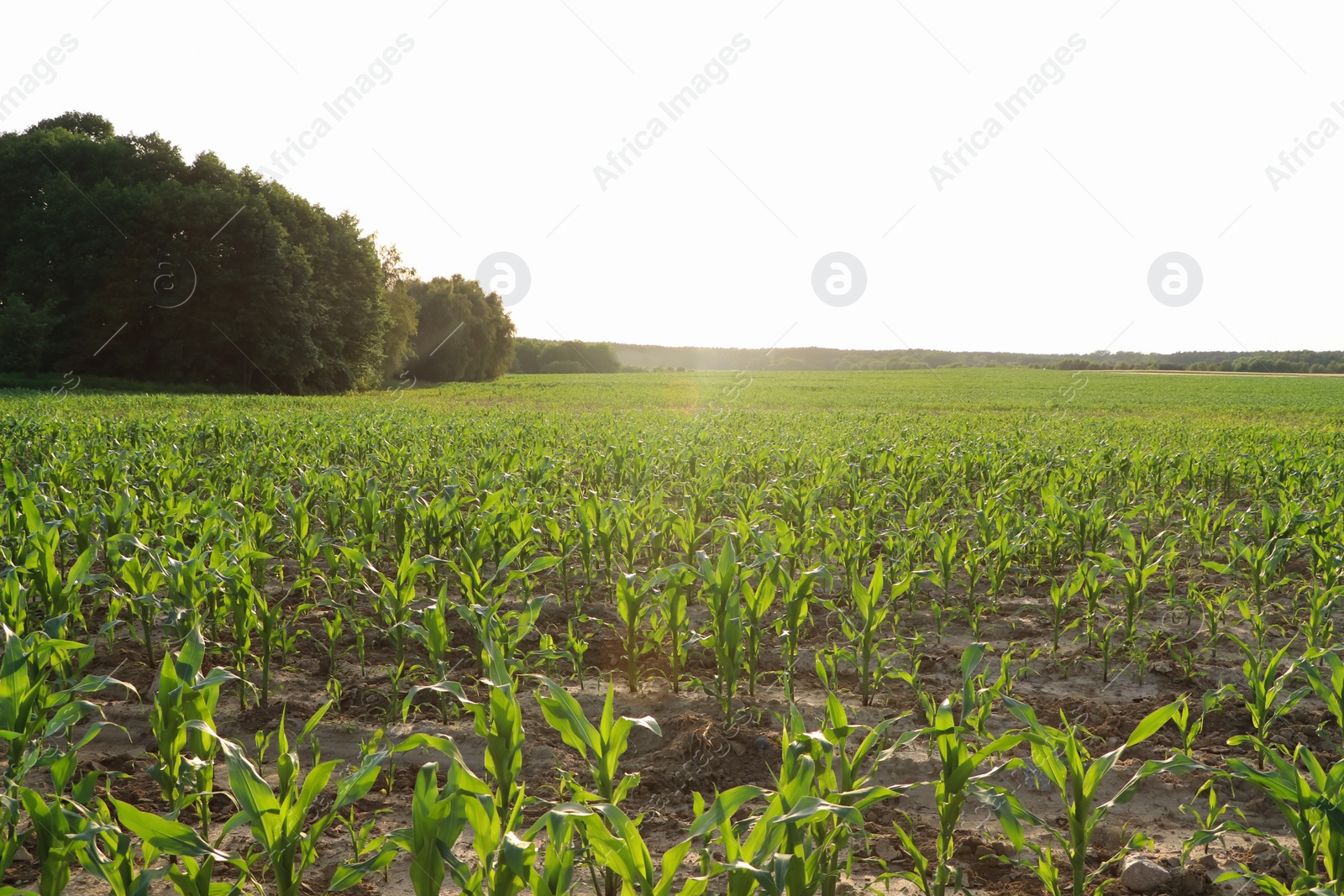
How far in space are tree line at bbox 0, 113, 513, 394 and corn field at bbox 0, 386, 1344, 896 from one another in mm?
29153

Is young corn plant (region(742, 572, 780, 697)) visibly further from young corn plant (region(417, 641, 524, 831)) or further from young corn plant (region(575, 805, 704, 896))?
young corn plant (region(575, 805, 704, 896))

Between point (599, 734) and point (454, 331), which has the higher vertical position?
point (454, 331)

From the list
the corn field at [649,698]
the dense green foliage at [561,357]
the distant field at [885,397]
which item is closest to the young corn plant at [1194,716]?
the corn field at [649,698]

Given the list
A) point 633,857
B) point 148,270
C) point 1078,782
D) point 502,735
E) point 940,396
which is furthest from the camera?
point 940,396

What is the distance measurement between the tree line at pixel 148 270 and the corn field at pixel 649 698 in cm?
2915

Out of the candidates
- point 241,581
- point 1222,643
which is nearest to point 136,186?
point 241,581

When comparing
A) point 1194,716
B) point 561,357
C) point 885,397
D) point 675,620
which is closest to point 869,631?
point 675,620

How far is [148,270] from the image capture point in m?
32.7

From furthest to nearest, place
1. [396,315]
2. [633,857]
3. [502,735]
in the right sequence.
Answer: [396,315], [502,735], [633,857]

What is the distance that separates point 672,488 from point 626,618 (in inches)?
207

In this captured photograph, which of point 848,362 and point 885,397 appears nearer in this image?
point 885,397

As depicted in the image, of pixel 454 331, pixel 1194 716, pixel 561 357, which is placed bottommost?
pixel 1194 716

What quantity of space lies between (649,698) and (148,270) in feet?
123

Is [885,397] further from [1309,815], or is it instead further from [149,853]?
[149,853]
